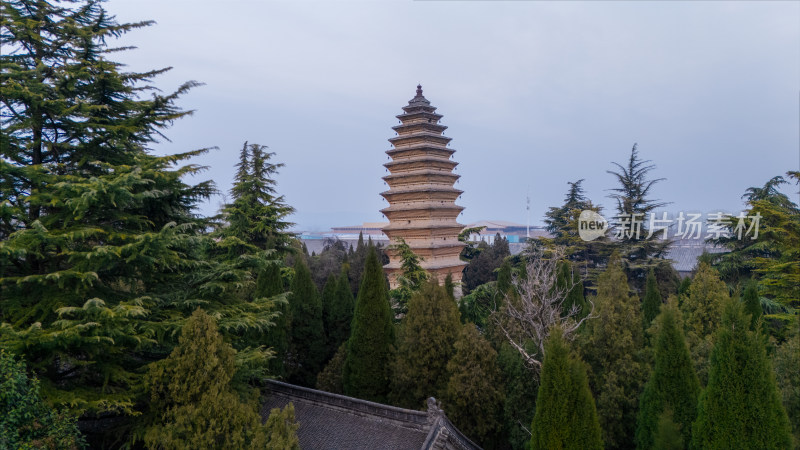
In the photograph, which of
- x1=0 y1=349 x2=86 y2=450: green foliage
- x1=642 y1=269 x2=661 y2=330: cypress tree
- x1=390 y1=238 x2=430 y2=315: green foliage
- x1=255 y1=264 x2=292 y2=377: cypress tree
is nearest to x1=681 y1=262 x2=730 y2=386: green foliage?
x1=642 y1=269 x2=661 y2=330: cypress tree

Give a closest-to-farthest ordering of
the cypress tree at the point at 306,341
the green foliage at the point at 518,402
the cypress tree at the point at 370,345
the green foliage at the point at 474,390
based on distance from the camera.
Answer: the green foliage at the point at 518,402 → the green foliage at the point at 474,390 → the cypress tree at the point at 370,345 → the cypress tree at the point at 306,341

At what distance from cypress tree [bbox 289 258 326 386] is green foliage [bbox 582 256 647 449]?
28.2 ft

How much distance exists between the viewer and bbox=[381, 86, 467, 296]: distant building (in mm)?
23328

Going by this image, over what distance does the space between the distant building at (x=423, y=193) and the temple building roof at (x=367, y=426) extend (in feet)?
45.4

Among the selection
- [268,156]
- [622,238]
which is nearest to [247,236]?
[268,156]

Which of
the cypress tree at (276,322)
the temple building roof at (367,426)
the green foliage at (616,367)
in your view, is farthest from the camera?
the cypress tree at (276,322)

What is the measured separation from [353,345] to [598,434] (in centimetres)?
650

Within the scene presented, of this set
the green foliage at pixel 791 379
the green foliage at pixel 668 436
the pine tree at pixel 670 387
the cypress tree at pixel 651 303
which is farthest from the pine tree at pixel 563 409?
the cypress tree at pixel 651 303

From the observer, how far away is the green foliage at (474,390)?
388 inches

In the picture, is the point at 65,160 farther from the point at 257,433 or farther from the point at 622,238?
the point at 622,238

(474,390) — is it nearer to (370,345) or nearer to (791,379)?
(370,345)

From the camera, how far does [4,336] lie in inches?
217

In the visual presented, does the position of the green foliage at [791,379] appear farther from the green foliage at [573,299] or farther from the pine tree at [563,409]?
the green foliage at [573,299]

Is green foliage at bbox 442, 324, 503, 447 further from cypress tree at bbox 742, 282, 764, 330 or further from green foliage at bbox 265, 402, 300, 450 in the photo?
cypress tree at bbox 742, 282, 764, 330
